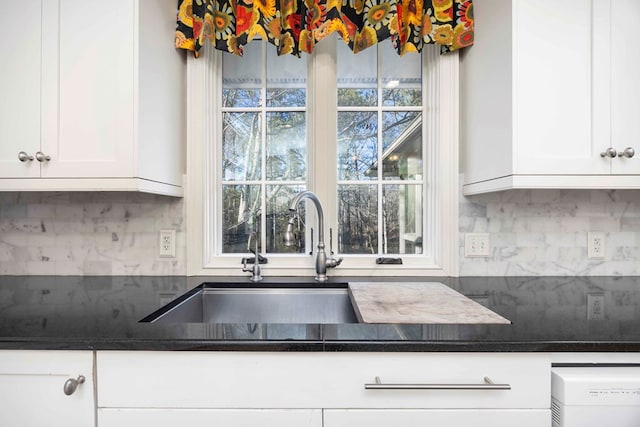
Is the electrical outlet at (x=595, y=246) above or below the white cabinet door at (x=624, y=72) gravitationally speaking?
below

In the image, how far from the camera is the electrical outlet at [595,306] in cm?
102

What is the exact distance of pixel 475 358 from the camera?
0.86 m

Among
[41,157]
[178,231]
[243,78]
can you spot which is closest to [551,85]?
[243,78]

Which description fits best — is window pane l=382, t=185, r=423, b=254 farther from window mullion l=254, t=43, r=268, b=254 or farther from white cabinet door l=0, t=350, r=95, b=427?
white cabinet door l=0, t=350, r=95, b=427

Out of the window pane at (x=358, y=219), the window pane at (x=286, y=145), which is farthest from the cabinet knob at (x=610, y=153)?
the window pane at (x=286, y=145)

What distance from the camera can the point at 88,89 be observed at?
4.09 ft

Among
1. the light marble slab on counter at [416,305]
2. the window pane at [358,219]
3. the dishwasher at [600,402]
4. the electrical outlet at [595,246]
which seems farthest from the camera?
the window pane at [358,219]

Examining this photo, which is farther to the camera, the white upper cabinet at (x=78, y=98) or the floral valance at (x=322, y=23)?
the floral valance at (x=322, y=23)

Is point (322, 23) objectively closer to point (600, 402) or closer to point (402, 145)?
point (402, 145)

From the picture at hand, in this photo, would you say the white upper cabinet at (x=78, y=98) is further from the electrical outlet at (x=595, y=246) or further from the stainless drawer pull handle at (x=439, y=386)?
the electrical outlet at (x=595, y=246)

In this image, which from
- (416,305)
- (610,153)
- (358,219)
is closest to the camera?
(416,305)

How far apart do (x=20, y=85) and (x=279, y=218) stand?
1.12 metres

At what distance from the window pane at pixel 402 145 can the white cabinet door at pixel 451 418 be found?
109 centimetres

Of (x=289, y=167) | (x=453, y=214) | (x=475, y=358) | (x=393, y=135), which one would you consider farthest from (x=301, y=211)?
(x=475, y=358)
